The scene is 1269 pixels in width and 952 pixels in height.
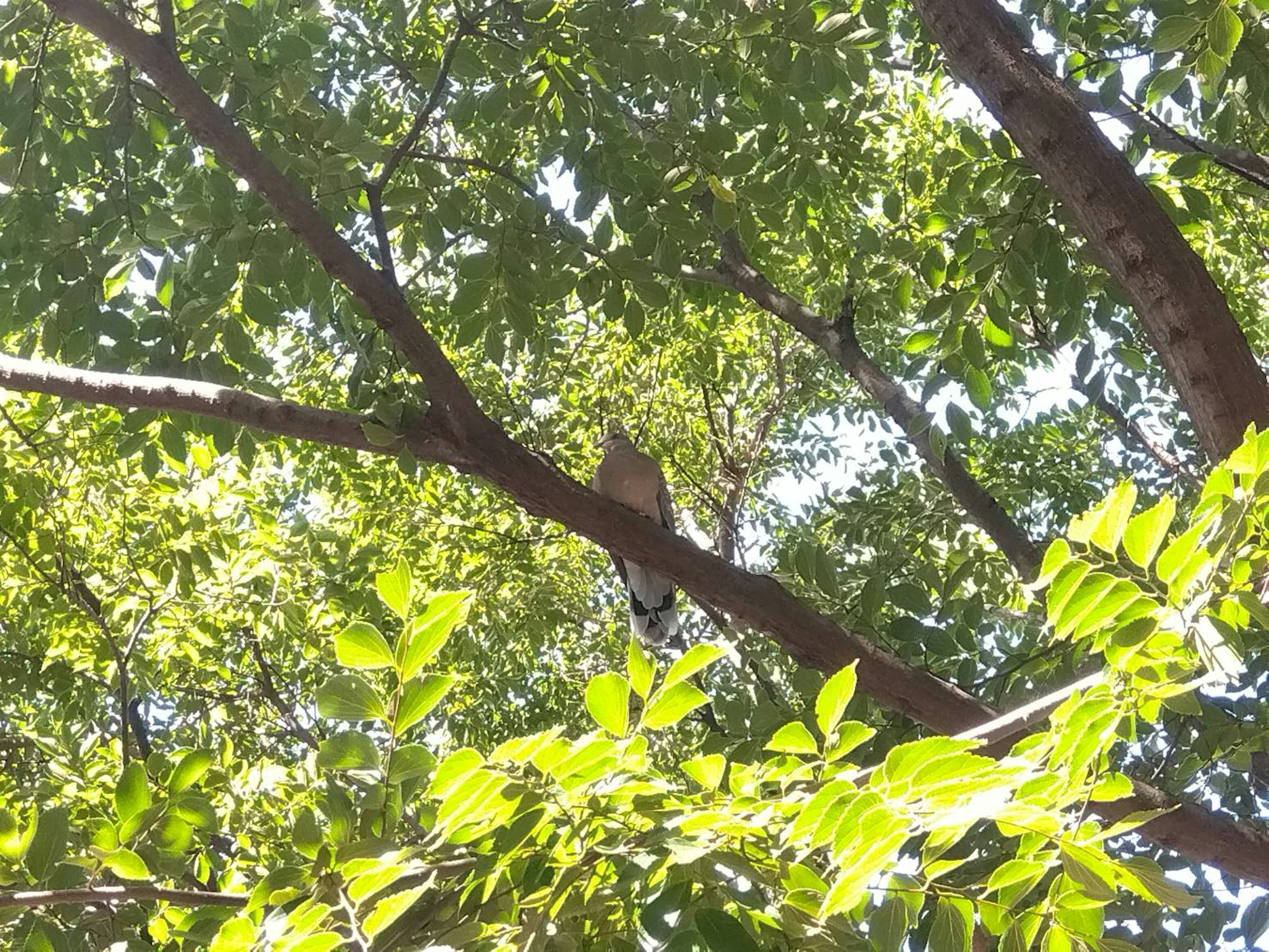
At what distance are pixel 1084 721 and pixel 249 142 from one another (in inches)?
85.8

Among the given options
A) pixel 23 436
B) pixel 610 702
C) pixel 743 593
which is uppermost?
pixel 23 436

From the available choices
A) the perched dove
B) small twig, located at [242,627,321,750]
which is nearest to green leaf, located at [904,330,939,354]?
the perched dove

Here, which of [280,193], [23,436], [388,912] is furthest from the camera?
[23,436]

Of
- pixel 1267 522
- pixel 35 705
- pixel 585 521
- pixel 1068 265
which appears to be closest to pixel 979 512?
pixel 1068 265

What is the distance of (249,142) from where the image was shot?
2.38 meters

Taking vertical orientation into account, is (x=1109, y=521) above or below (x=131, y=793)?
above

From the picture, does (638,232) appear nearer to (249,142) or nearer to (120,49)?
(249,142)

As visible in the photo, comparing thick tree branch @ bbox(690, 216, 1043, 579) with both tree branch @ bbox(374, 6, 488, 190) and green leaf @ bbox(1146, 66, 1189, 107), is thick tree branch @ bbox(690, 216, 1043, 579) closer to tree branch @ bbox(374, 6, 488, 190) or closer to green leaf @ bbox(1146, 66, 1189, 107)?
green leaf @ bbox(1146, 66, 1189, 107)

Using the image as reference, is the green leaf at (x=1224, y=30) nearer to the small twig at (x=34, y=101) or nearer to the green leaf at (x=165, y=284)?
the green leaf at (x=165, y=284)

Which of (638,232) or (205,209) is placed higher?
(638,232)

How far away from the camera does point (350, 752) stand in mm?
1202

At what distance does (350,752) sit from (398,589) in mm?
245

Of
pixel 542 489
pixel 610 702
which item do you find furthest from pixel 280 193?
pixel 610 702

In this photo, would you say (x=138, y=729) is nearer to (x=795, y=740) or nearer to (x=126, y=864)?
(x=126, y=864)
